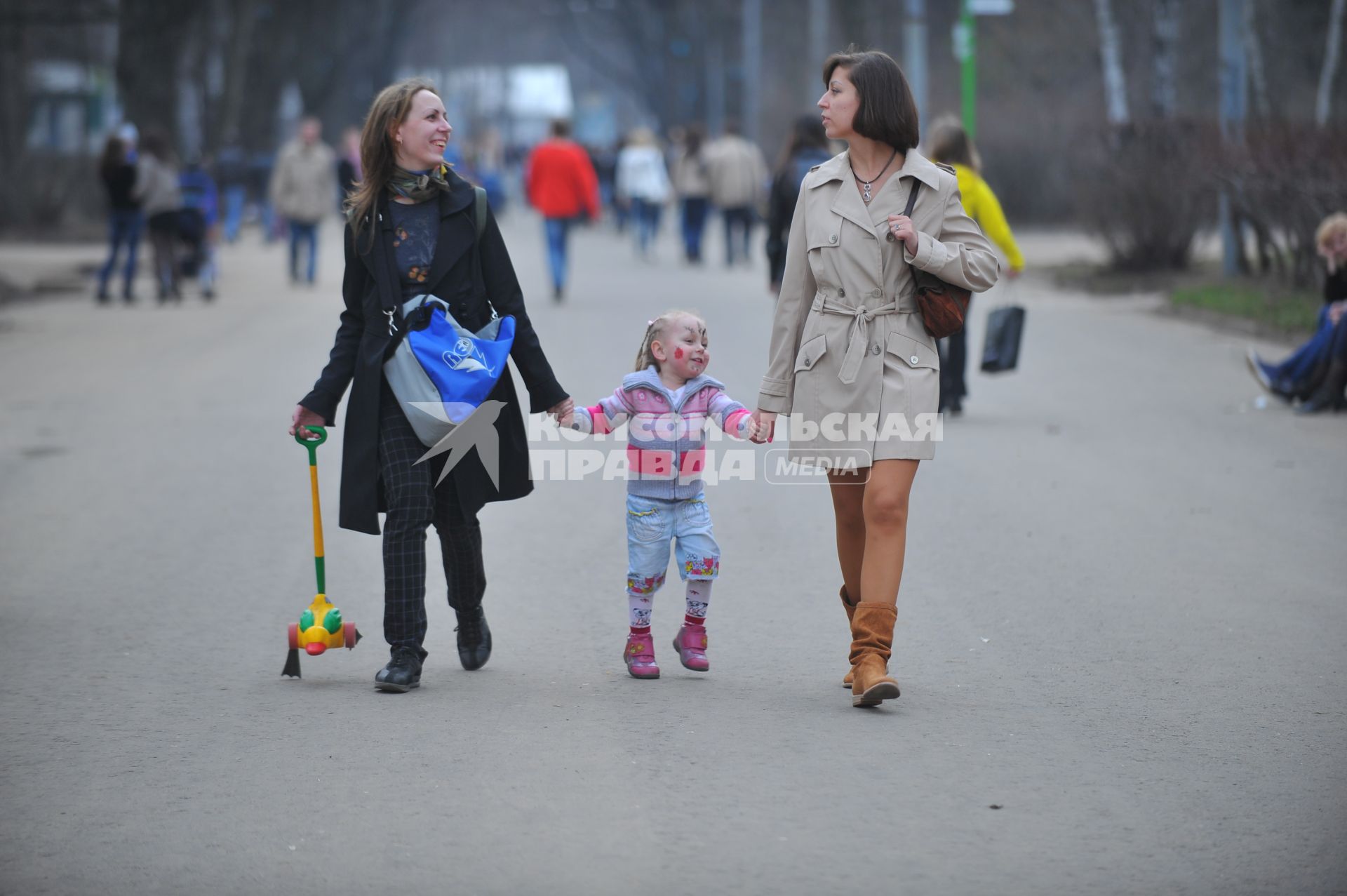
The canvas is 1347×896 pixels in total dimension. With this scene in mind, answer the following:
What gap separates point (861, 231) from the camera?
17.7 feet

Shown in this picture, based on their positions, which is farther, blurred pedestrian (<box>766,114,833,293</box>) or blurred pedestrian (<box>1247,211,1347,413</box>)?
blurred pedestrian (<box>766,114,833,293</box>)

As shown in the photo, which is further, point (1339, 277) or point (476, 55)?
point (476, 55)

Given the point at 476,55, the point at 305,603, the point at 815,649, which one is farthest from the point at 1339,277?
the point at 476,55

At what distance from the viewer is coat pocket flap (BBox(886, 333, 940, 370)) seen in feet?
17.8

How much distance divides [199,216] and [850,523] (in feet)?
54.5

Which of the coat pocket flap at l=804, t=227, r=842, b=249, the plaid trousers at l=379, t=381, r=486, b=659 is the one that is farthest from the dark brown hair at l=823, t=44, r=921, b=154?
the plaid trousers at l=379, t=381, r=486, b=659

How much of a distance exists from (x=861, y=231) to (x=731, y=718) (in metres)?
1.47

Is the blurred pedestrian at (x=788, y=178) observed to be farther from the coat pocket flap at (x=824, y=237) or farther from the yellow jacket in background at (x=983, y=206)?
the coat pocket flap at (x=824, y=237)

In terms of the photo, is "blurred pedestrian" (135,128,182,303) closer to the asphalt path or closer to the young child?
the asphalt path

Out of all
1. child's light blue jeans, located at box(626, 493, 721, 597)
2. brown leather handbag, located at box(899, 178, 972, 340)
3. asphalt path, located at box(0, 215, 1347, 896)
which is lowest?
asphalt path, located at box(0, 215, 1347, 896)

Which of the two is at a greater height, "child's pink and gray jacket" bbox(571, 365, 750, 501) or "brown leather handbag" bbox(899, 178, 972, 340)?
"brown leather handbag" bbox(899, 178, 972, 340)

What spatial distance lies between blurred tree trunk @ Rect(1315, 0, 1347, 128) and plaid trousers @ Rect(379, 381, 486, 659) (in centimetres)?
1856

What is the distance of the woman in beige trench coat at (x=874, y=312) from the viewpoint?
5.38m

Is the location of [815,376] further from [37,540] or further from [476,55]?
[476,55]
